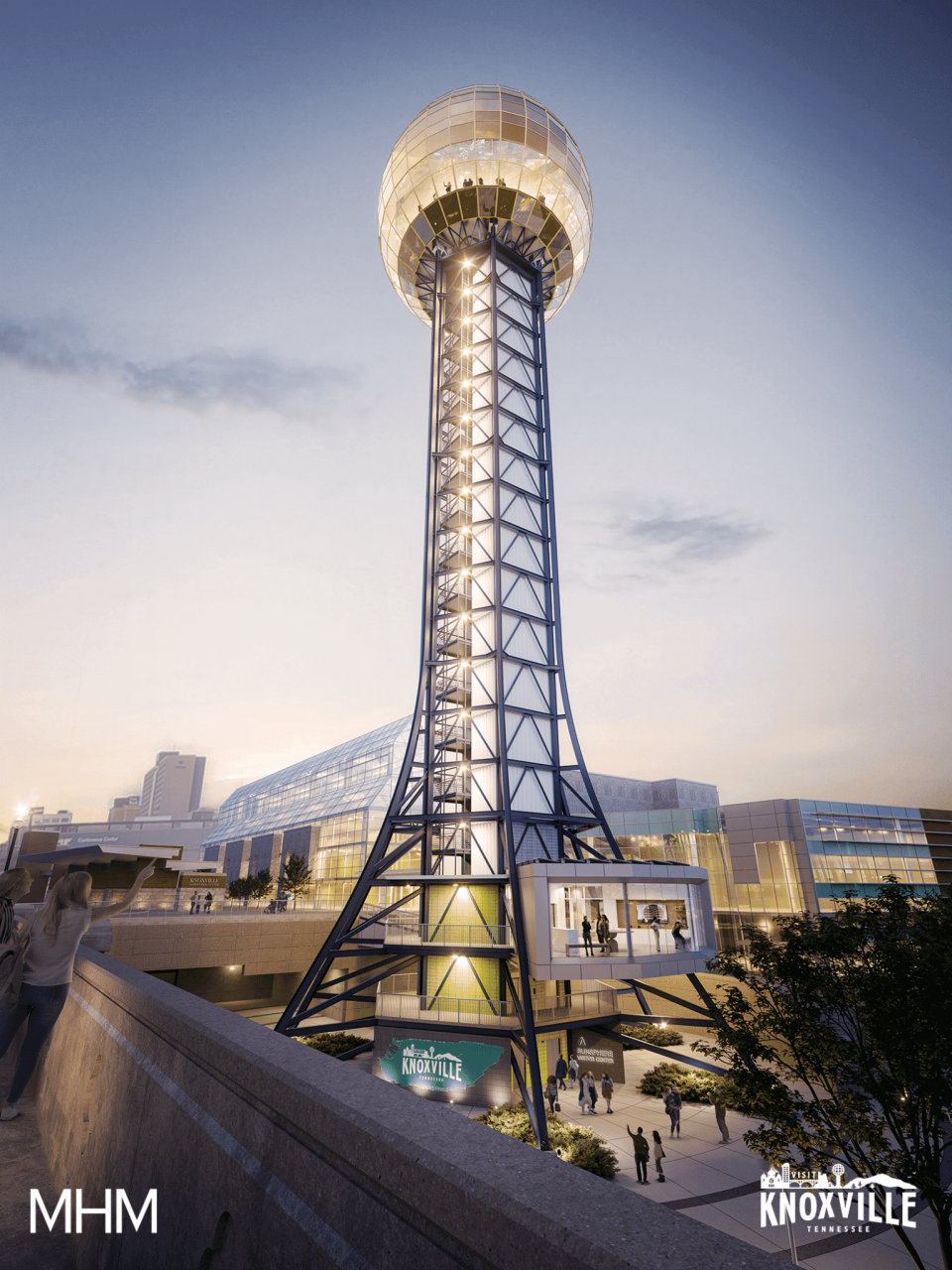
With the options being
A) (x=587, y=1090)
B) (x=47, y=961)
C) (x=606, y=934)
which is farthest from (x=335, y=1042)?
(x=47, y=961)

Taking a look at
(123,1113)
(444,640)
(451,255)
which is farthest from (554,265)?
(123,1113)

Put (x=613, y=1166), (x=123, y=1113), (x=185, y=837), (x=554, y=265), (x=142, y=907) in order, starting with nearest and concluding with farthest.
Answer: (x=123, y=1113), (x=613, y=1166), (x=142, y=907), (x=554, y=265), (x=185, y=837)

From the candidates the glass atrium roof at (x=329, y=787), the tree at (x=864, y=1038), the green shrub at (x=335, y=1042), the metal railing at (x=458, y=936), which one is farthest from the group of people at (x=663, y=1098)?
the glass atrium roof at (x=329, y=787)

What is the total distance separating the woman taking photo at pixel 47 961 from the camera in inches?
216

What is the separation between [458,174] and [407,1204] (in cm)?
4976

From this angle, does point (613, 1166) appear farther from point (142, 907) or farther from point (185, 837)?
point (185, 837)

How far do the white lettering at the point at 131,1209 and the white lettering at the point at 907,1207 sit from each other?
17.0 meters

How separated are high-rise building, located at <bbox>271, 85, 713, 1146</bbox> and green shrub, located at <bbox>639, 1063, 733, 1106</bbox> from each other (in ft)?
15.9

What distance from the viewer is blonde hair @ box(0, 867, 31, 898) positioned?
217 inches

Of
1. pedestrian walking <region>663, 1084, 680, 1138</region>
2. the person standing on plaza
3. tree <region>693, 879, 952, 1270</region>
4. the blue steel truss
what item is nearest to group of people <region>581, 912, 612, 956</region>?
the blue steel truss

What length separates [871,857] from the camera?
4688cm

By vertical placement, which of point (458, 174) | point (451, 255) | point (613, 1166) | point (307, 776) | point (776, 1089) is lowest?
point (613, 1166)

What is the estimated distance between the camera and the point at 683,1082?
27766 mm

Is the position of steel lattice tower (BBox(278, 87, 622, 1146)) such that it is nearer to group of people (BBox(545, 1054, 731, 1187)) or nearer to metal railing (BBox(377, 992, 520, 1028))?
metal railing (BBox(377, 992, 520, 1028))
